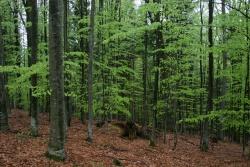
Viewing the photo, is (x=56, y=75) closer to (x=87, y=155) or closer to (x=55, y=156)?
(x=55, y=156)

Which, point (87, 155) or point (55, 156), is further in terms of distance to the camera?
point (87, 155)

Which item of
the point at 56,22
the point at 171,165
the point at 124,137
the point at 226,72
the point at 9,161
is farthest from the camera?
the point at 124,137

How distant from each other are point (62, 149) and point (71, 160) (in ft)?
2.02

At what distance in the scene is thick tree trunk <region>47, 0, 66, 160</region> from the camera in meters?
11.0

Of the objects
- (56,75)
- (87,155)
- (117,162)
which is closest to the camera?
(56,75)

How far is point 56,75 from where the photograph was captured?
36.3 ft

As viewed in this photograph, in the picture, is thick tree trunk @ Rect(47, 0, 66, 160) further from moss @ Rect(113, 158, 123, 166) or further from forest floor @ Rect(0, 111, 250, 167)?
moss @ Rect(113, 158, 123, 166)

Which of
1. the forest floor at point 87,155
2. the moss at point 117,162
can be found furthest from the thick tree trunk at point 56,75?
the moss at point 117,162

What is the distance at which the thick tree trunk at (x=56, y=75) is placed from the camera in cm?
1103

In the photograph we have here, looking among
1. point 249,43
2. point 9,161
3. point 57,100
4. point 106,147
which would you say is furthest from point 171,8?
point 9,161

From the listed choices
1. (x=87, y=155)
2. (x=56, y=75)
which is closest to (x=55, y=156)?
(x=87, y=155)

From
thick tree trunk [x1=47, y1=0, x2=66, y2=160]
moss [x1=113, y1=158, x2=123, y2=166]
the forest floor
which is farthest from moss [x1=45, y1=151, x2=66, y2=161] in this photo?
moss [x1=113, y1=158, x2=123, y2=166]

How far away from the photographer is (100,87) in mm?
24266

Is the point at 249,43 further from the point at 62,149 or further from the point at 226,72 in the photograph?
the point at 62,149
